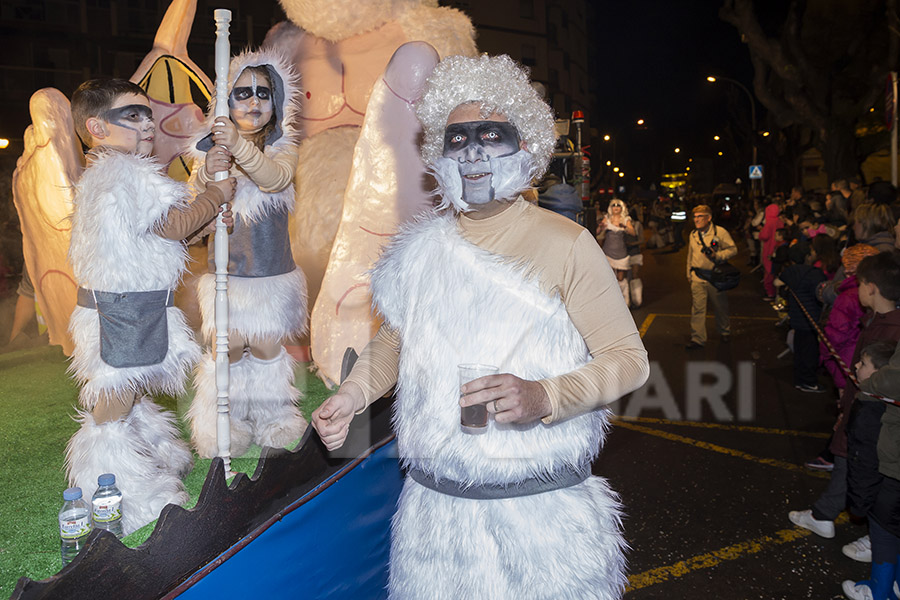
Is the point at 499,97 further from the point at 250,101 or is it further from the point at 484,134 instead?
the point at 250,101

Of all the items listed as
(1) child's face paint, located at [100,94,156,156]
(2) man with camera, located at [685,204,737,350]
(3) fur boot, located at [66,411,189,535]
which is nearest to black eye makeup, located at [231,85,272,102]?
(1) child's face paint, located at [100,94,156,156]

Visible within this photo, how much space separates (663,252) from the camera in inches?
878

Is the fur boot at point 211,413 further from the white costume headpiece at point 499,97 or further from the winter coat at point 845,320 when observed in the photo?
the winter coat at point 845,320

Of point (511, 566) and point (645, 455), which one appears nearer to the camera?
point (511, 566)

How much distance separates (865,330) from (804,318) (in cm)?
274

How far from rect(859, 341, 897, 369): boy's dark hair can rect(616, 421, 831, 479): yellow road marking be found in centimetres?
158

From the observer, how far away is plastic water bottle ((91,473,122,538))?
247 centimetres

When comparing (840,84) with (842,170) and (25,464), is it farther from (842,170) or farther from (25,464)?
(25,464)

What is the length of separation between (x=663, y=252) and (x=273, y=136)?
20.3 meters

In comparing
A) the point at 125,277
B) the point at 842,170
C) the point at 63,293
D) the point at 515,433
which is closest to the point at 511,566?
the point at 515,433

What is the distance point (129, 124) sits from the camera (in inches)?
110

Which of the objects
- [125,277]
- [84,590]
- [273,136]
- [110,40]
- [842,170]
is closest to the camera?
[84,590]

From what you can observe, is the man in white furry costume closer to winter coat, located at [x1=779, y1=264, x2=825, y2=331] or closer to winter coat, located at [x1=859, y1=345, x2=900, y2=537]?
winter coat, located at [x1=859, y1=345, x2=900, y2=537]

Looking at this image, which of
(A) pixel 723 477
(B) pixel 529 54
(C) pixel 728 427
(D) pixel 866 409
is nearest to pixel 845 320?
(C) pixel 728 427
